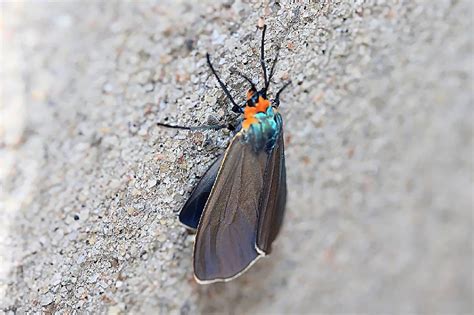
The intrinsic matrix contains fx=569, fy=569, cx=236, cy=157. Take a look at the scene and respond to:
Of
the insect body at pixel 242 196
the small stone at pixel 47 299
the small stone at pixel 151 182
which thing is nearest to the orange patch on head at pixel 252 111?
the insect body at pixel 242 196

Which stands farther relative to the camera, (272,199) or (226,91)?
(272,199)

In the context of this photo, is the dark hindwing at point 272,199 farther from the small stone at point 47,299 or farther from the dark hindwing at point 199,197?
the small stone at point 47,299

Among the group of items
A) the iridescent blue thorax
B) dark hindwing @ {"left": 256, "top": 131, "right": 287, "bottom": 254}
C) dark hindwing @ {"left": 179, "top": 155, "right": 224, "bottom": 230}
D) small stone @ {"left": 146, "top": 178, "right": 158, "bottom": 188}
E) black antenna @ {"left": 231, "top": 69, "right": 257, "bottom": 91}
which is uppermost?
black antenna @ {"left": 231, "top": 69, "right": 257, "bottom": 91}

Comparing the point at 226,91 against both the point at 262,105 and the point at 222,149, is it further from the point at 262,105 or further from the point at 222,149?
the point at 222,149

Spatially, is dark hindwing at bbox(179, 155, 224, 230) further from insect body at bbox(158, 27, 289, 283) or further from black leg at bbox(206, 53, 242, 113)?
black leg at bbox(206, 53, 242, 113)

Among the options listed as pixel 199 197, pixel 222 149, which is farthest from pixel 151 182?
pixel 222 149

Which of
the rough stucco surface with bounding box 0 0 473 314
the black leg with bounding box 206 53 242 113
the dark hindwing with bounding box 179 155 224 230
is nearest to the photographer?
the rough stucco surface with bounding box 0 0 473 314

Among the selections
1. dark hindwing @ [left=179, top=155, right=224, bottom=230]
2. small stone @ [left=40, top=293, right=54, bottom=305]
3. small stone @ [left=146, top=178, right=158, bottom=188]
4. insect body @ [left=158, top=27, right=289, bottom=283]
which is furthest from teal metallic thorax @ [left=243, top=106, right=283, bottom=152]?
small stone @ [left=40, top=293, right=54, bottom=305]

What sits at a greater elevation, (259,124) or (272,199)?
(259,124)
